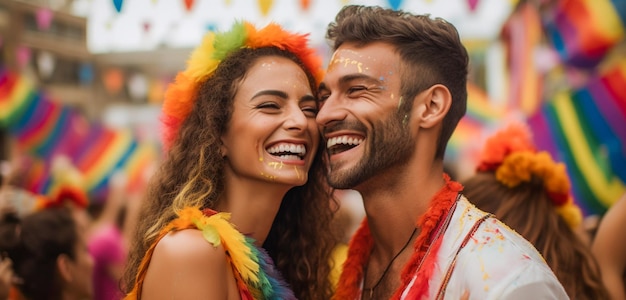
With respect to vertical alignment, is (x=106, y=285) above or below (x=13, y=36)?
below

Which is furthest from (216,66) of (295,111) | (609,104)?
(609,104)

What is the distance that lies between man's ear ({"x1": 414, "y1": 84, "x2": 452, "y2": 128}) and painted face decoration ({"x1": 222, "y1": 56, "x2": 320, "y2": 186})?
1.49 feet

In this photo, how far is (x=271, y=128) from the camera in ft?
7.80

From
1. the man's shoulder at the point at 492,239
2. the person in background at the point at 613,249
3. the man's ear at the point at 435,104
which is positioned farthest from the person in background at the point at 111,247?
the person in background at the point at 613,249

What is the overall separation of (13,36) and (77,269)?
41.3 feet

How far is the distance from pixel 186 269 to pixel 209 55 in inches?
36.2

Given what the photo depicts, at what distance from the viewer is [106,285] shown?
175 inches

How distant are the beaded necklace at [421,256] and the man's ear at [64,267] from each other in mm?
1643

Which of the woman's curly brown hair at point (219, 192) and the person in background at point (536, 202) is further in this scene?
the person in background at point (536, 202)

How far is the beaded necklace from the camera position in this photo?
1.95m

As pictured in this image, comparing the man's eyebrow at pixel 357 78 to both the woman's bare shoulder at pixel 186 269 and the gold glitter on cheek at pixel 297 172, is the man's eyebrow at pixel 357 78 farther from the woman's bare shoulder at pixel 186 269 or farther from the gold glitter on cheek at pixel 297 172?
the woman's bare shoulder at pixel 186 269

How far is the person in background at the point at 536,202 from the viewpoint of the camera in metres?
2.55

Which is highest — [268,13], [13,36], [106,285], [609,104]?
[13,36]

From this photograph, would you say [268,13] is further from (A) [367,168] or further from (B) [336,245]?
(A) [367,168]
